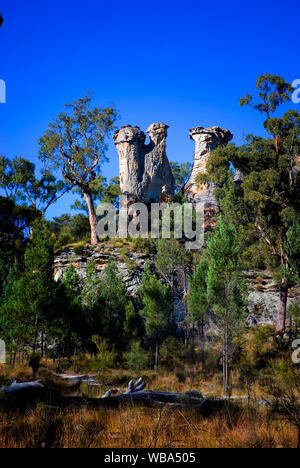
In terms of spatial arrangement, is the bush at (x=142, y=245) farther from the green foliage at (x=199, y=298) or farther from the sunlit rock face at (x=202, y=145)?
the green foliage at (x=199, y=298)

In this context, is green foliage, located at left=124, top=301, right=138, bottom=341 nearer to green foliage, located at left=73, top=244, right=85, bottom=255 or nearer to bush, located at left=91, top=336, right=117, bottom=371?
bush, located at left=91, top=336, right=117, bottom=371

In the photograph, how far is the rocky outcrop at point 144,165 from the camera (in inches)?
1731

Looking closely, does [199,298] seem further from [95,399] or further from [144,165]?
[144,165]

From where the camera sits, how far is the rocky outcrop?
144 feet

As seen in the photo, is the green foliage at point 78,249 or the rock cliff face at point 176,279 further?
the green foliage at point 78,249

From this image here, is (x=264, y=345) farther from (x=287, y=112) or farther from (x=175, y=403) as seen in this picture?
(x=175, y=403)

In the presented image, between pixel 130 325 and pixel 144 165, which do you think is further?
pixel 144 165

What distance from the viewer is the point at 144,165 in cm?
4491

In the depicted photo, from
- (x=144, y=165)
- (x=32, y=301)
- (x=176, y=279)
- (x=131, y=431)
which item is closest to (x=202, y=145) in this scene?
(x=144, y=165)

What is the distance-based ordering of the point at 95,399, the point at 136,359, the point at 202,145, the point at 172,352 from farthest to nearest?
the point at 202,145 < the point at 172,352 < the point at 136,359 < the point at 95,399

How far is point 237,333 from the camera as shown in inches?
750

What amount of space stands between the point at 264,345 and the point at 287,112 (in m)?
16.1

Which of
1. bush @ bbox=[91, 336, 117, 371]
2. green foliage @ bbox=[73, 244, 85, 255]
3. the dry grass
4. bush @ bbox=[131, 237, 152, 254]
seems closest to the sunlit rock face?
bush @ bbox=[131, 237, 152, 254]

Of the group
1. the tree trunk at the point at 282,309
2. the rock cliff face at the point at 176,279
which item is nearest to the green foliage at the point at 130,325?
the rock cliff face at the point at 176,279
